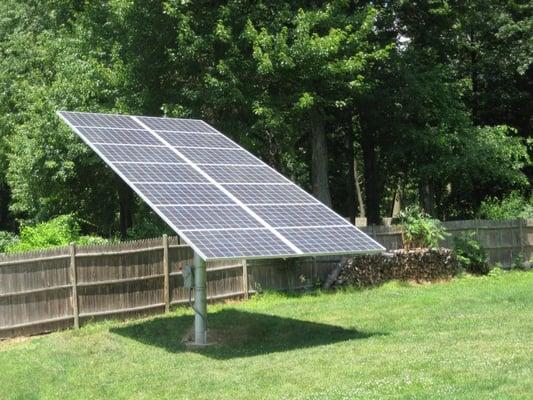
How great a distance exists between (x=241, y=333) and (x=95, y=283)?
3.67 m

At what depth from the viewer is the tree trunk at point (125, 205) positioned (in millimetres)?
29547

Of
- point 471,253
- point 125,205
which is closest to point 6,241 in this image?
point 125,205

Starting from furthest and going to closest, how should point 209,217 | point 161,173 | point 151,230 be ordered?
point 151,230, point 161,173, point 209,217

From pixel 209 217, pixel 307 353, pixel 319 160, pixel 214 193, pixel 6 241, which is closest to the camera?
pixel 307 353

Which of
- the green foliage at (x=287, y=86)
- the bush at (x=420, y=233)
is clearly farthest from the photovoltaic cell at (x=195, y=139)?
the bush at (x=420, y=233)

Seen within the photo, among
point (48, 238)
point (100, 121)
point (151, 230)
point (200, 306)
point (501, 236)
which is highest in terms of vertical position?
→ point (100, 121)

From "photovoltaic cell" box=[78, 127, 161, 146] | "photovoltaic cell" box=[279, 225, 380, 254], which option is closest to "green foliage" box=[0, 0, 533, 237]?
"photovoltaic cell" box=[78, 127, 161, 146]

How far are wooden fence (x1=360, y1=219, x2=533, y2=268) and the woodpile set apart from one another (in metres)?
1.38

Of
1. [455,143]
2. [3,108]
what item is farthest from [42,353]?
[3,108]

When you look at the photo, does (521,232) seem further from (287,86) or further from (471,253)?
(287,86)

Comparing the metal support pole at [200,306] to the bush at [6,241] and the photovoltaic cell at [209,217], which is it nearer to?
the photovoltaic cell at [209,217]

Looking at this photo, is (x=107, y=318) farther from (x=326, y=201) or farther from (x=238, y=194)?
(x=326, y=201)

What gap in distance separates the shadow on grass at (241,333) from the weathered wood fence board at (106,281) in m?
1.02

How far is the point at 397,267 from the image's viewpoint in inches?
855
